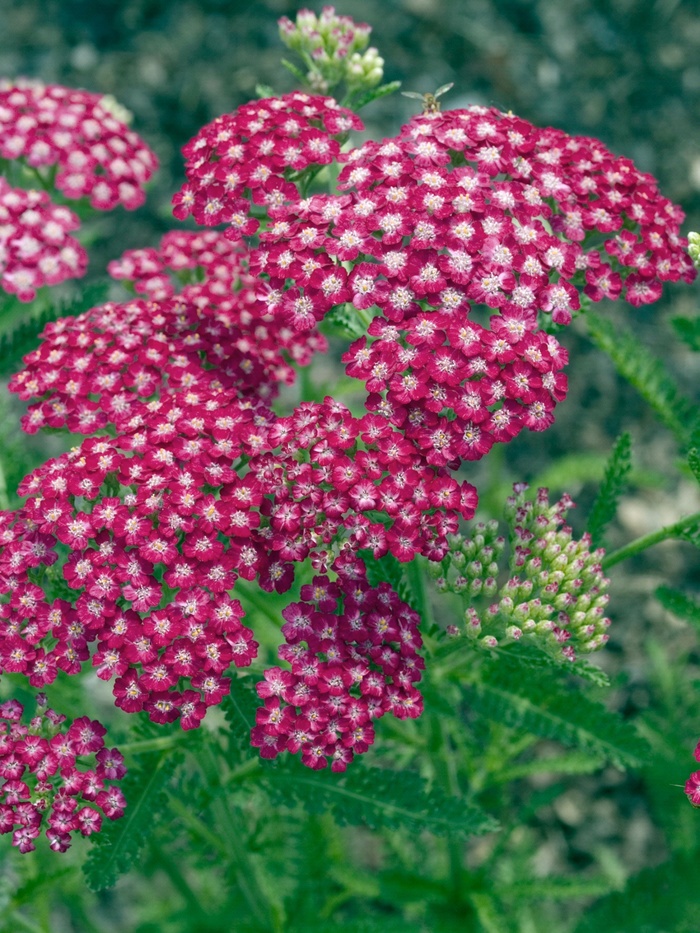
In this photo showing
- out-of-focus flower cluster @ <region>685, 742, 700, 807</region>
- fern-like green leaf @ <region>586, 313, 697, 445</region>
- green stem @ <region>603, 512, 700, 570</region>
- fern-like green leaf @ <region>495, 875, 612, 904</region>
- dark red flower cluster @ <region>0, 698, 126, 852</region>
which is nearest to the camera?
out-of-focus flower cluster @ <region>685, 742, 700, 807</region>

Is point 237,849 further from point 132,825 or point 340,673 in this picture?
point 340,673

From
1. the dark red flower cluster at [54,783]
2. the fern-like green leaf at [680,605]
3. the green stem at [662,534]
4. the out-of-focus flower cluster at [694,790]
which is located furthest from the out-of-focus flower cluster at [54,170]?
the out-of-focus flower cluster at [694,790]

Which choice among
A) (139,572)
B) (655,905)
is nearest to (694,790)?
(139,572)

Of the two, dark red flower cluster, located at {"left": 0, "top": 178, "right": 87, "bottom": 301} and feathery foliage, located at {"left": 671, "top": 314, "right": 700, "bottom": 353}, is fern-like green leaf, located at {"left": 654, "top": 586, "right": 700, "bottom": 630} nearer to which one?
feathery foliage, located at {"left": 671, "top": 314, "right": 700, "bottom": 353}

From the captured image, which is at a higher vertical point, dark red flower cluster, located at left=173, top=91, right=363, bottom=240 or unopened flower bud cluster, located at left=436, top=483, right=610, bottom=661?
dark red flower cluster, located at left=173, top=91, right=363, bottom=240

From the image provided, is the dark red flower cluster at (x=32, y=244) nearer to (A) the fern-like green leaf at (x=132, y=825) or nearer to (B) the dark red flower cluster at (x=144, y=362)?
(B) the dark red flower cluster at (x=144, y=362)

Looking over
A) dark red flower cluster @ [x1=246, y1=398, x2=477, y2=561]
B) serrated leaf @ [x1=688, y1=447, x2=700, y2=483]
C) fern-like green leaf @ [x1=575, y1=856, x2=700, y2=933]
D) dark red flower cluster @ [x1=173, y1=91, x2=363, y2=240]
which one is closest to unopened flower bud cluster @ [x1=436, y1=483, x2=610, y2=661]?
dark red flower cluster @ [x1=246, y1=398, x2=477, y2=561]

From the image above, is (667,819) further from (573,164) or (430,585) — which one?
(573,164)
